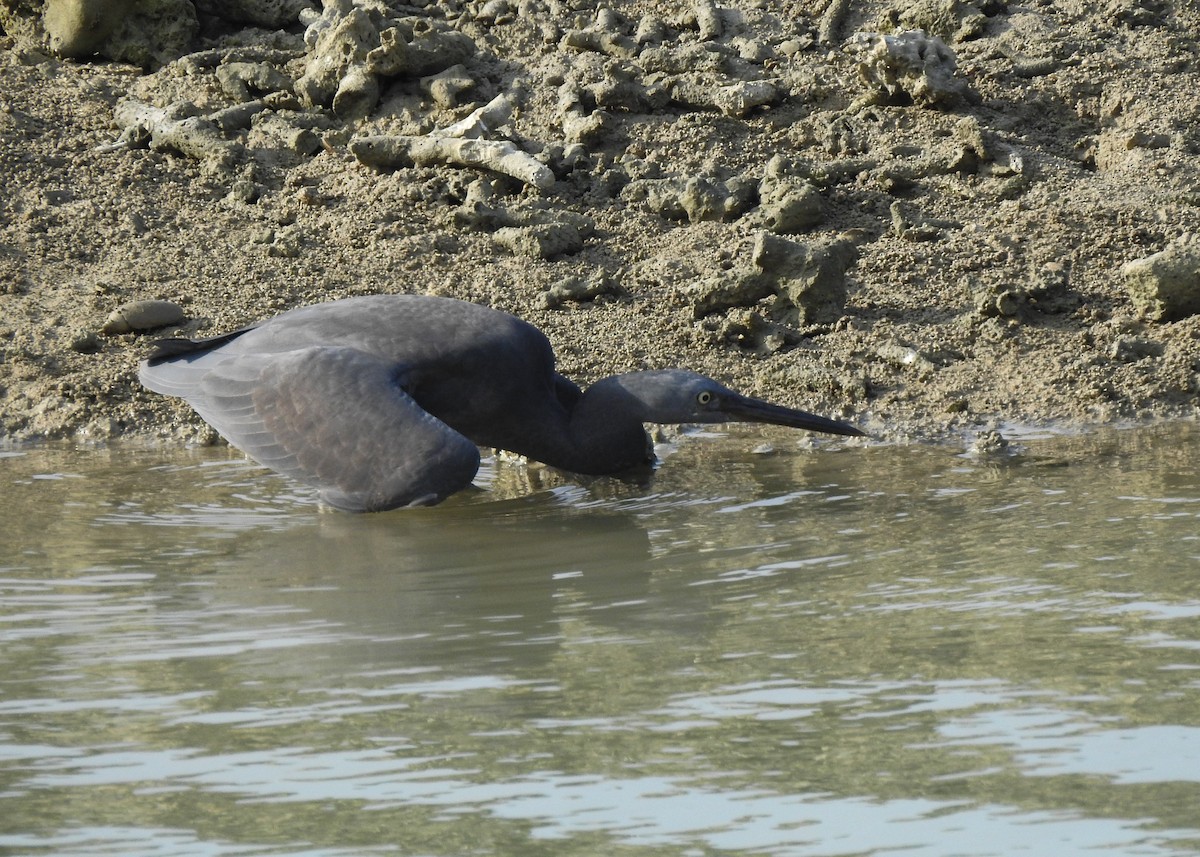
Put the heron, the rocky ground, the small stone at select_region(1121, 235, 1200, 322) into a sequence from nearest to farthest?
the heron < the small stone at select_region(1121, 235, 1200, 322) < the rocky ground

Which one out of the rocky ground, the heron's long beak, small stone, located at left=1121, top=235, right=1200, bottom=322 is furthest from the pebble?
small stone, located at left=1121, top=235, right=1200, bottom=322


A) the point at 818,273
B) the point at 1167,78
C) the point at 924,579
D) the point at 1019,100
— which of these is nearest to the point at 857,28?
the point at 1019,100

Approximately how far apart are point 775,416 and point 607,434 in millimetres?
648

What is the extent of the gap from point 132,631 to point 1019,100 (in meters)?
5.86

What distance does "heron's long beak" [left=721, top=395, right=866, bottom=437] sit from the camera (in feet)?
21.2

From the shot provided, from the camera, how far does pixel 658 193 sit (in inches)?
329

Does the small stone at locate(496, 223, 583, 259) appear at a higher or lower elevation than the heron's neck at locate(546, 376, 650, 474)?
higher

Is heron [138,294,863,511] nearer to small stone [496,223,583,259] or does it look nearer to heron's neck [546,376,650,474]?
heron's neck [546,376,650,474]

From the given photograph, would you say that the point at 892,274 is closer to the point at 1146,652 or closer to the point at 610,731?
the point at 1146,652

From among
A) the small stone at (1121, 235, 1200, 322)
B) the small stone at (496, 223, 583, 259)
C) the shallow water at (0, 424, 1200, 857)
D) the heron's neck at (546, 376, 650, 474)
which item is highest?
the small stone at (496, 223, 583, 259)

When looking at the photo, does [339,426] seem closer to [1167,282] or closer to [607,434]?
[607,434]

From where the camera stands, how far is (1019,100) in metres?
8.76

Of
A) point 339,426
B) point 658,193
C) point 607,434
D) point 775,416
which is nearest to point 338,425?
point 339,426

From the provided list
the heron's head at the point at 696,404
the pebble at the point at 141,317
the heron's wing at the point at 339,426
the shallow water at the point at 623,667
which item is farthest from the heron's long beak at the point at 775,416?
the pebble at the point at 141,317
